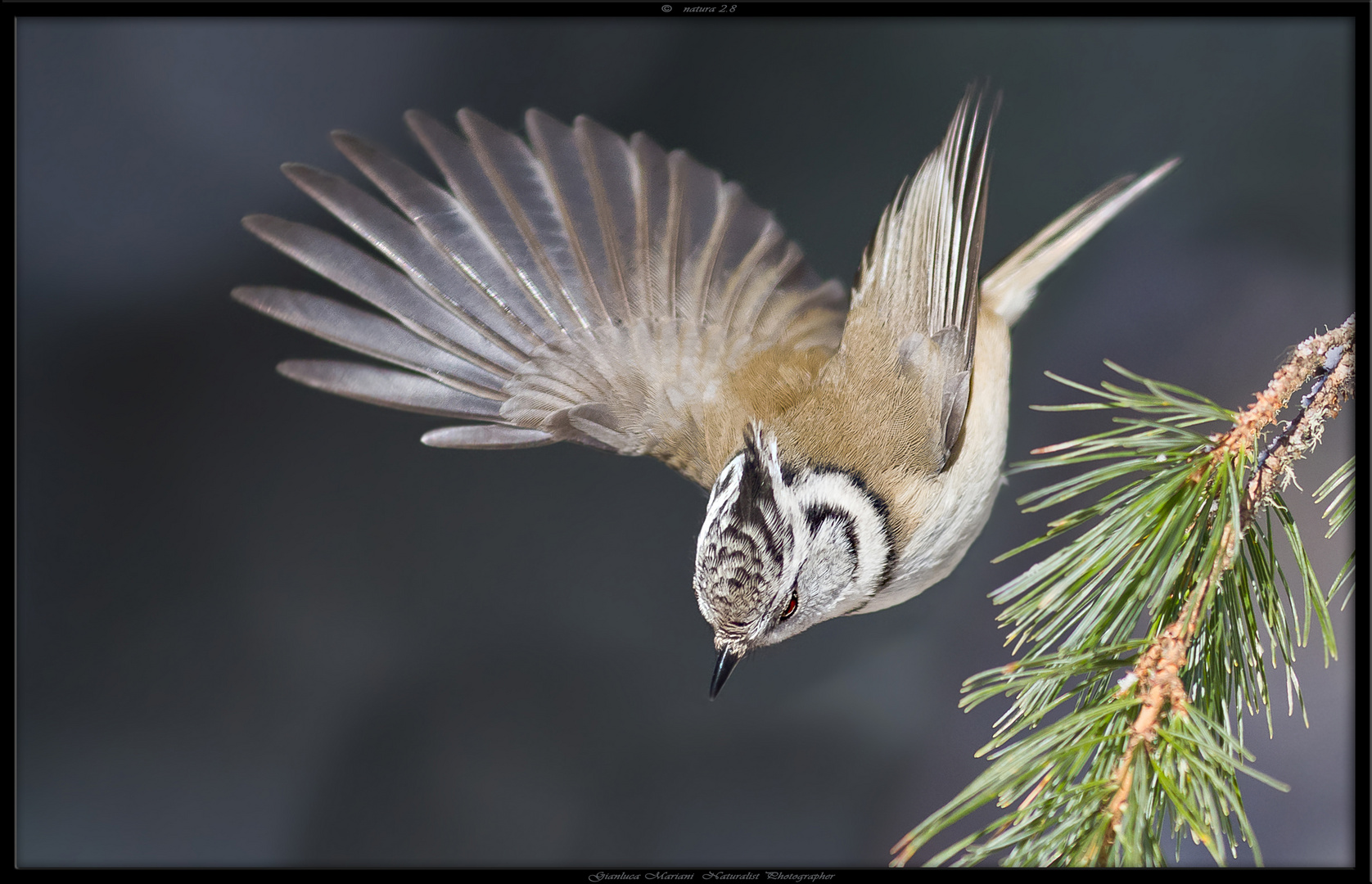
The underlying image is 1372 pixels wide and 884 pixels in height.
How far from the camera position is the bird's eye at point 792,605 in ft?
2.13

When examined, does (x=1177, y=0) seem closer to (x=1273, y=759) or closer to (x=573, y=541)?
(x=1273, y=759)

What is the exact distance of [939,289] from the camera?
711 mm

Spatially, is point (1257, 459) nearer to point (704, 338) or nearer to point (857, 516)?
point (857, 516)

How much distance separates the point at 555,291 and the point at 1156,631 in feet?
1.65

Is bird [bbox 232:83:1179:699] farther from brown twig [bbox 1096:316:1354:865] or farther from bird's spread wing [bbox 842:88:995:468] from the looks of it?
brown twig [bbox 1096:316:1354:865]

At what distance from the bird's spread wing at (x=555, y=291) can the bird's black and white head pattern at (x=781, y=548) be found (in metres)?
0.07

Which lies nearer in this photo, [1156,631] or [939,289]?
[1156,631]

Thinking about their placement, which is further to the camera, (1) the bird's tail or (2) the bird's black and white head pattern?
(1) the bird's tail

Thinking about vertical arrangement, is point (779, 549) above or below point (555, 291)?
below

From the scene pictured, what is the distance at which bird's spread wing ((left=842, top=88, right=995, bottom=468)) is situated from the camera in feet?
2.26

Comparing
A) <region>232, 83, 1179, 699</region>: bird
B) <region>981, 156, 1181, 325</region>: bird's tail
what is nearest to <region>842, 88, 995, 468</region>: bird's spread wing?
<region>232, 83, 1179, 699</region>: bird

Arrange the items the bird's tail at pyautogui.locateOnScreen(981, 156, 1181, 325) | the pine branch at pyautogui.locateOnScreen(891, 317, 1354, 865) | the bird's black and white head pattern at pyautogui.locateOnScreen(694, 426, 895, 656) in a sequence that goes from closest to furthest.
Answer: the pine branch at pyautogui.locateOnScreen(891, 317, 1354, 865) < the bird's black and white head pattern at pyautogui.locateOnScreen(694, 426, 895, 656) < the bird's tail at pyautogui.locateOnScreen(981, 156, 1181, 325)

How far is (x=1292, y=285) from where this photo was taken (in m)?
0.81

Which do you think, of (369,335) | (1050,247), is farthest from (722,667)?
(1050,247)
